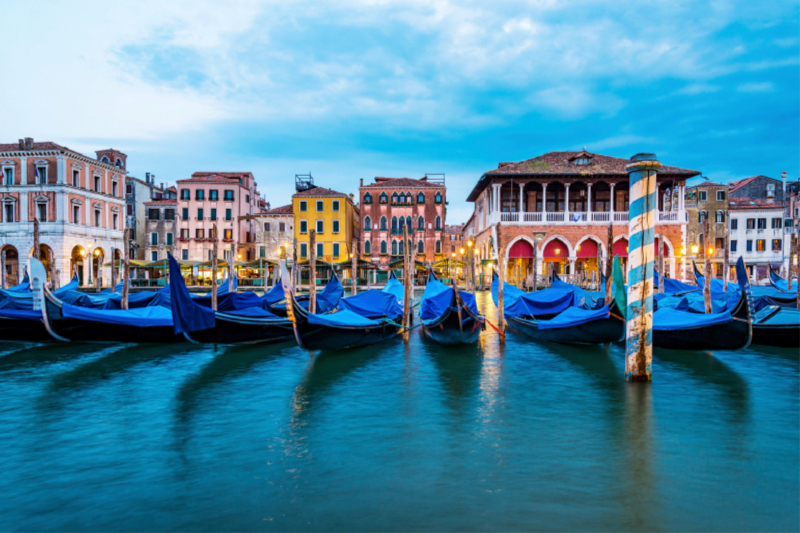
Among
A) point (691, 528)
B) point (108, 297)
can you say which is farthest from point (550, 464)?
point (108, 297)

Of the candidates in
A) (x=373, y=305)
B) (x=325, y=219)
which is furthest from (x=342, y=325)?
(x=325, y=219)

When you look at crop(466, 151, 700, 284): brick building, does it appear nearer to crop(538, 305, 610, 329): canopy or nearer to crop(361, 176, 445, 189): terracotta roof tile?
crop(361, 176, 445, 189): terracotta roof tile

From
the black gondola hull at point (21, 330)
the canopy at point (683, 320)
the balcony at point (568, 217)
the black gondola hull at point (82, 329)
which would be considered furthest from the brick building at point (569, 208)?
the black gondola hull at point (21, 330)

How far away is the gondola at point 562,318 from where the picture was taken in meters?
7.43

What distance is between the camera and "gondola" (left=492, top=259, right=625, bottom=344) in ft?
24.4

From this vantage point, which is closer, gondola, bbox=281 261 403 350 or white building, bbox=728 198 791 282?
gondola, bbox=281 261 403 350

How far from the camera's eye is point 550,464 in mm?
3746

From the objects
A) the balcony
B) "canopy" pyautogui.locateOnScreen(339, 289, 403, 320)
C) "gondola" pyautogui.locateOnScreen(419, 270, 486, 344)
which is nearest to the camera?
"gondola" pyautogui.locateOnScreen(419, 270, 486, 344)

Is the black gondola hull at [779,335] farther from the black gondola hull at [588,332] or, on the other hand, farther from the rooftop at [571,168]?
the rooftop at [571,168]

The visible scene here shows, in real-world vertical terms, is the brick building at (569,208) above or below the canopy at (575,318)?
above

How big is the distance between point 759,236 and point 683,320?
86.4ft

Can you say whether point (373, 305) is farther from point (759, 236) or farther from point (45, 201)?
point (759, 236)

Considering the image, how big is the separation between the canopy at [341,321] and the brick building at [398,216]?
1901 centimetres

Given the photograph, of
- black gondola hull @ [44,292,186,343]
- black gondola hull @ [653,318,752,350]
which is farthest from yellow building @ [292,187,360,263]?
black gondola hull @ [653,318,752,350]
